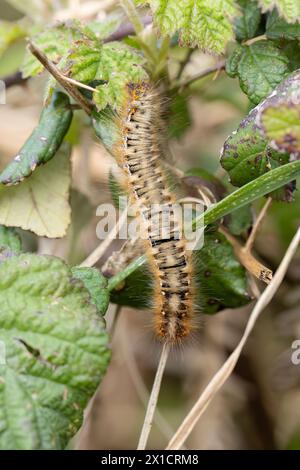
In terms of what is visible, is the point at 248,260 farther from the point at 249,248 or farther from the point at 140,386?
the point at 140,386

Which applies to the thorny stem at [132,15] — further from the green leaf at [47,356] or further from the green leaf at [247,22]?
the green leaf at [47,356]

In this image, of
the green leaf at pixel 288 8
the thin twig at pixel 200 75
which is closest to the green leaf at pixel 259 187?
the green leaf at pixel 288 8

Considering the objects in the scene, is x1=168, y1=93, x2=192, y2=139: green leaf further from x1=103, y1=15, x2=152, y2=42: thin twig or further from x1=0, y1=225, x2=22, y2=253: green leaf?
x1=0, y1=225, x2=22, y2=253: green leaf

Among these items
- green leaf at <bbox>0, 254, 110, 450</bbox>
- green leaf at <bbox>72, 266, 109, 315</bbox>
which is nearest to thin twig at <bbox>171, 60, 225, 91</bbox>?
green leaf at <bbox>72, 266, 109, 315</bbox>

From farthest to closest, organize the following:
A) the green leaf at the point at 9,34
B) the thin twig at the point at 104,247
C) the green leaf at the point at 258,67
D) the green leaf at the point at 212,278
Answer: the green leaf at the point at 9,34, the thin twig at the point at 104,247, the green leaf at the point at 212,278, the green leaf at the point at 258,67

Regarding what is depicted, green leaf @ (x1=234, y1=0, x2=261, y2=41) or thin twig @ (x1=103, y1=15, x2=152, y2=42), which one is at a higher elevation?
thin twig @ (x1=103, y1=15, x2=152, y2=42)

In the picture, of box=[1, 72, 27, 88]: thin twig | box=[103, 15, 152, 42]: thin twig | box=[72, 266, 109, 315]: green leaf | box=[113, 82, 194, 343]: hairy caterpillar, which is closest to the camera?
box=[72, 266, 109, 315]: green leaf
